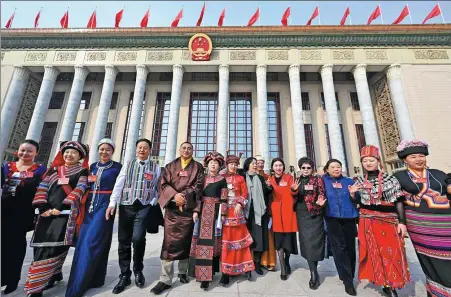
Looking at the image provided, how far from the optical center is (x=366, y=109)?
1370cm

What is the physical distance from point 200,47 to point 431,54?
16.3 meters

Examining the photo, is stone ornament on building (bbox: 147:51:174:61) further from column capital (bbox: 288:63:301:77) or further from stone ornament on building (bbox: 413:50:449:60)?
stone ornament on building (bbox: 413:50:449:60)

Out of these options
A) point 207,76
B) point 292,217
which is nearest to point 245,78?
point 207,76

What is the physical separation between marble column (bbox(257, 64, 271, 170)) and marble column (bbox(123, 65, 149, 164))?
322 inches

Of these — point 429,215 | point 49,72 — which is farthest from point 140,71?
point 429,215

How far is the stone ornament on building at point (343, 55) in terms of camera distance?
1484cm

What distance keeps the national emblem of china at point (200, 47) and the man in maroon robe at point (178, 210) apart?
43.8 ft

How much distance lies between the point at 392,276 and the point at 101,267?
403 centimetres

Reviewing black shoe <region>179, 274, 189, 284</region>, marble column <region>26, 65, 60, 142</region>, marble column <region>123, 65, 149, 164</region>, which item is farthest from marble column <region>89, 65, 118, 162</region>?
black shoe <region>179, 274, 189, 284</region>

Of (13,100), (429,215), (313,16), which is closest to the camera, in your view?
(429,215)

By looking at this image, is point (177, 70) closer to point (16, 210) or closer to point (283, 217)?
point (16, 210)

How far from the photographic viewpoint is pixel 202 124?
16922mm

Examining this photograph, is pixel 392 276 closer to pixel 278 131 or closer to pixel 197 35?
pixel 278 131

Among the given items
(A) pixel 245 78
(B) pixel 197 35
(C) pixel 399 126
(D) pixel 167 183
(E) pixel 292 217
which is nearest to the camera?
(D) pixel 167 183
